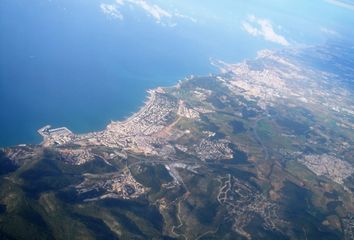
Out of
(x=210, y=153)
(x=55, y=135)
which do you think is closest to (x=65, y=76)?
(x=55, y=135)

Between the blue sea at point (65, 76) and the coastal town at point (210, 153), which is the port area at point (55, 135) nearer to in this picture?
the coastal town at point (210, 153)

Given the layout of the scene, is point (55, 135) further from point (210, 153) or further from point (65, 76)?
point (65, 76)

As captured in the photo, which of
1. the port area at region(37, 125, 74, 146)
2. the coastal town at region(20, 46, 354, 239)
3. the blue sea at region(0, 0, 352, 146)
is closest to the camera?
the coastal town at region(20, 46, 354, 239)

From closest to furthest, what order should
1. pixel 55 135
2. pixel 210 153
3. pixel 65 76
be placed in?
pixel 55 135
pixel 210 153
pixel 65 76

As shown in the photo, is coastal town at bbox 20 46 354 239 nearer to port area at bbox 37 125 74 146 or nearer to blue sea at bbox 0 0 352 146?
port area at bbox 37 125 74 146

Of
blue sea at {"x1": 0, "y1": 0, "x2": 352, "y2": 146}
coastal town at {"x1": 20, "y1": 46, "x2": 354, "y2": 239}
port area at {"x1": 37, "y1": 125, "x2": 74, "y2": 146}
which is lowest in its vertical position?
coastal town at {"x1": 20, "y1": 46, "x2": 354, "y2": 239}

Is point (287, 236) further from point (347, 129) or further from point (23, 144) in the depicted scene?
point (347, 129)

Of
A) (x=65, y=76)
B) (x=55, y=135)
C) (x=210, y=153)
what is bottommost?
(x=210, y=153)

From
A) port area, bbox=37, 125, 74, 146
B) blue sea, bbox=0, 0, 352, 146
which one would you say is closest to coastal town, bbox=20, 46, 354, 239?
port area, bbox=37, 125, 74, 146
